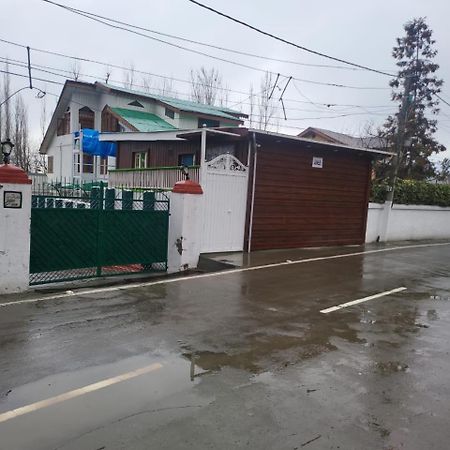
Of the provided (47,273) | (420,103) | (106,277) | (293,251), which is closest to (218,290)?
(106,277)

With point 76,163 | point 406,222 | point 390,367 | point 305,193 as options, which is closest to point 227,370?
point 390,367

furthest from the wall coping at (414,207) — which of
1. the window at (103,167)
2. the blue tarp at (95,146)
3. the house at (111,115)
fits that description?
the window at (103,167)

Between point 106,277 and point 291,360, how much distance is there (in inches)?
203

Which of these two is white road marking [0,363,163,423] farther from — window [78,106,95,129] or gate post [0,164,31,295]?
window [78,106,95,129]

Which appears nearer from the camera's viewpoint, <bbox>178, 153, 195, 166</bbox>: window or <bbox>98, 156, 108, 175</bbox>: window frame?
<bbox>178, 153, 195, 166</bbox>: window

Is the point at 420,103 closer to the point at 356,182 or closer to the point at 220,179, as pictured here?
the point at 356,182

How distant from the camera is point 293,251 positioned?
13.9 metres

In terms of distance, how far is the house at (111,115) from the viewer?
28078 mm

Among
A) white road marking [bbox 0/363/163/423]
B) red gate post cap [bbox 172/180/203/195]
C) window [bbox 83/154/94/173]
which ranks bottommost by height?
white road marking [bbox 0/363/163/423]

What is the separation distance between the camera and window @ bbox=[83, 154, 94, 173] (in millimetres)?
31969

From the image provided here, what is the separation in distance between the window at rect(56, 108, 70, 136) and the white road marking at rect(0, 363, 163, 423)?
33.2 metres

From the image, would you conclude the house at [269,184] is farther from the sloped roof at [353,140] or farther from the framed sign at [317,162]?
the sloped roof at [353,140]

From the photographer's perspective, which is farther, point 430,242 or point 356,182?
point 430,242

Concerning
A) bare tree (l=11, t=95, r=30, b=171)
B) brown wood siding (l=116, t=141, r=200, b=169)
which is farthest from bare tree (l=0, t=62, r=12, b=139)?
brown wood siding (l=116, t=141, r=200, b=169)
